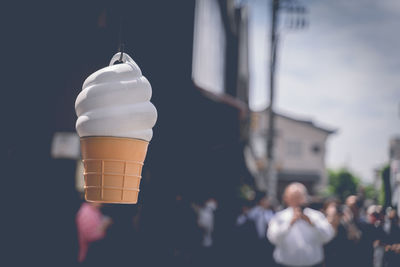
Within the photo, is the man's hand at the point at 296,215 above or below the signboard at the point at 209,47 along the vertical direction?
below

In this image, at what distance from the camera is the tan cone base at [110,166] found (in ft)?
6.03

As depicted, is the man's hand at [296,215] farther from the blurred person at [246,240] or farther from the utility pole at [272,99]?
the utility pole at [272,99]

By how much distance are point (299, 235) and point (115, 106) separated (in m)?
4.63

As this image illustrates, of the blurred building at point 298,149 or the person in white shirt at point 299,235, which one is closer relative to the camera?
the person in white shirt at point 299,235

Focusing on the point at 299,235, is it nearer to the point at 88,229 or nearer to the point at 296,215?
the point at 296,215

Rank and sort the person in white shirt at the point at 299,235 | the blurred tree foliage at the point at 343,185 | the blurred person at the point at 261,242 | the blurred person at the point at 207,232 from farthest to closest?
the blurred tree foliage at the point at 343,185, the blurred person at the point at 207,232, the blurred person at the point at 261,242, the person in white shirt at the point at 299,235

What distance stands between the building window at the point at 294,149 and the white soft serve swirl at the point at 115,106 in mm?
50747

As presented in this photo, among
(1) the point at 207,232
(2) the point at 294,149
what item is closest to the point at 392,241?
(1) the point at 207,232

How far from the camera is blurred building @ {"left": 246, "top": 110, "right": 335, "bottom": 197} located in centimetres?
5019

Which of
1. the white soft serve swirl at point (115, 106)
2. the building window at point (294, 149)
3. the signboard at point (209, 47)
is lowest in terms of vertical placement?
the white soft serve swirl at point (115, 106)

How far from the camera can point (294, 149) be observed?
51.8 m

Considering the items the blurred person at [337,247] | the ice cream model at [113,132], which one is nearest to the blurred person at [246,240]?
the blurred person at [337,247]

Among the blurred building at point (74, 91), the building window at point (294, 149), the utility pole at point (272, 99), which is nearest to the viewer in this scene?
the blurred building at point (74, 91)

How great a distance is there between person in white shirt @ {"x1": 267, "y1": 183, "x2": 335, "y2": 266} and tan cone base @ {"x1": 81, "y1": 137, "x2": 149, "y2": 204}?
13.8 ft
